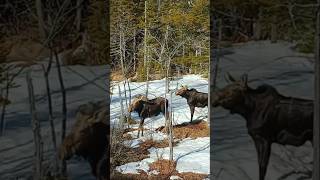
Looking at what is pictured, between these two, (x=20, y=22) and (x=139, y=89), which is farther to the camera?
(x=139, y=89)

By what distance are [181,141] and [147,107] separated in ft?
1.74

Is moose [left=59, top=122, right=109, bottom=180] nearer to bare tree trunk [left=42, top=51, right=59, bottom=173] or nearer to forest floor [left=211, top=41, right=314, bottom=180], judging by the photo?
bare tree trunk [left=42, top=51, right=59, bottom=173]

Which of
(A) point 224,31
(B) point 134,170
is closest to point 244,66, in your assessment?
(A) point 224,31

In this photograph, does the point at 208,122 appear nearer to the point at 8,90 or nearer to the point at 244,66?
the point at 244,66

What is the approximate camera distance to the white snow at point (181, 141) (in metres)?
5.53

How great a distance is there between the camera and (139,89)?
571cm

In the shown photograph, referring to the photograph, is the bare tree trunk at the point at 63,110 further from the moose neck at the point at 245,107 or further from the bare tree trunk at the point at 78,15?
the moose neck at the point at 245,107

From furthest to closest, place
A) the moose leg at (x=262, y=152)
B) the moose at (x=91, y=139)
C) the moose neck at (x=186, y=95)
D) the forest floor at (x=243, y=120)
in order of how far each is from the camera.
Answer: the moose neck at (x=186, y=95), the moose at (x=91, y=139), the moose leg at (x=262, y=152), the forest floor at (x=243, y=120)

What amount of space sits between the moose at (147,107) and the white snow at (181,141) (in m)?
0.05

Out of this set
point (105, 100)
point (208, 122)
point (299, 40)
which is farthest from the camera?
point (208, 122)

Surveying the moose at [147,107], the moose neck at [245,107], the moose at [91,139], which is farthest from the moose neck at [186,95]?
the moose at [91,139]

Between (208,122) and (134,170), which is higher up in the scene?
(208,122)

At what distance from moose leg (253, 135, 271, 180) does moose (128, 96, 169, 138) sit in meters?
1.11

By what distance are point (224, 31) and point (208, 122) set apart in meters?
1.05
